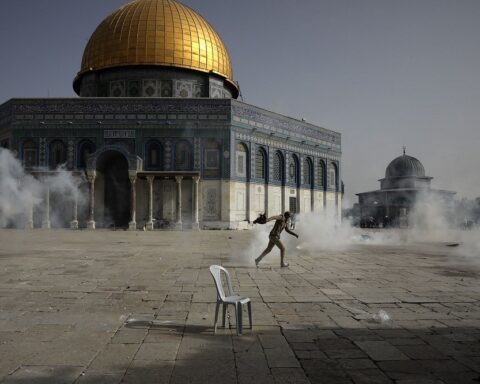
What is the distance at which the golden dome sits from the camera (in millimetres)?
33906

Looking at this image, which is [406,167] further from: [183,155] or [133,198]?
[133,198]

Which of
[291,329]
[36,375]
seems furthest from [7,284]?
[291,329]

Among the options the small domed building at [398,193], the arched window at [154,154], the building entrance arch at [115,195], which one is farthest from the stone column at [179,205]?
the small domed building at [398,193]

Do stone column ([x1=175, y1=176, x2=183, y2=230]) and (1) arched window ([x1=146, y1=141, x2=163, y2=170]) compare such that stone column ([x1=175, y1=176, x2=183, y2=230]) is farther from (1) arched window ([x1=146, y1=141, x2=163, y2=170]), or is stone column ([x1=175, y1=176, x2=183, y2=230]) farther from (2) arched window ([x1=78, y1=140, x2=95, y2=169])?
(2) arched window ([x1=78, y1=140, x2=95, y2=169])

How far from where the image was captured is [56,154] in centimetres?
3200

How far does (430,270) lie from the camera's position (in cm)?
1080

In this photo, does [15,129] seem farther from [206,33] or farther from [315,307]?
[315,307]

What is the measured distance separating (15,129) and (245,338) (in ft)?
105

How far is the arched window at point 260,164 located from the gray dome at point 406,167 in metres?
29.7

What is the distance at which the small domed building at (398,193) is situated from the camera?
174 feet

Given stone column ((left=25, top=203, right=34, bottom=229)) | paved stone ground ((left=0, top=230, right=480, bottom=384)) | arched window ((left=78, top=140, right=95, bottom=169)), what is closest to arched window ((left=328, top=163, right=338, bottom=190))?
arched window ((left=78, top=140, right=95, bottom=169))

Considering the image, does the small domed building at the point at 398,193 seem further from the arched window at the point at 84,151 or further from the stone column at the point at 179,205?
the arched window at the point at 84,151

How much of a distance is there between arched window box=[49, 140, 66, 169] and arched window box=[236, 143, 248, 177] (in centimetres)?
1238

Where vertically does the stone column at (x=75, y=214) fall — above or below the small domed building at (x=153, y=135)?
below
